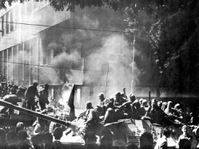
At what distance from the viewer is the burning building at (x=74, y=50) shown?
884 inches

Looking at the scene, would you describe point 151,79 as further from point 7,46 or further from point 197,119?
point 7,46

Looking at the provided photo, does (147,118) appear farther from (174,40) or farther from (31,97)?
(174,40)

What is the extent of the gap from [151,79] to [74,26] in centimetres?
528

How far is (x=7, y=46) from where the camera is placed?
22906 millimetres

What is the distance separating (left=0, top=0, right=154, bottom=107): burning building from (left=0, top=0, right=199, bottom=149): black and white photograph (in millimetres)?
60

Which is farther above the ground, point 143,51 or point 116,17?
point 116,17

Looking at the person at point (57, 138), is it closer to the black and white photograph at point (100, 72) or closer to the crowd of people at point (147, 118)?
the black and white photograph at point (100, 72)

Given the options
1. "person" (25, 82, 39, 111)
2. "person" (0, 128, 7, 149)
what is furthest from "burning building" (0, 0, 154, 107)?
"person" (0, 128, 7, 149)

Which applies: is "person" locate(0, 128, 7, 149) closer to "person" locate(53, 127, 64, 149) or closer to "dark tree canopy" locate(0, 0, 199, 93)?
"person" locate(53, 127, 64, 149)

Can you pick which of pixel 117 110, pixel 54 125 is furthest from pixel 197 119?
pixel 54 125

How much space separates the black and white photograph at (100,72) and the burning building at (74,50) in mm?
60

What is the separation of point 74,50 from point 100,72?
2.14 meters

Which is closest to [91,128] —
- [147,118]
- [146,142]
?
[146,142]

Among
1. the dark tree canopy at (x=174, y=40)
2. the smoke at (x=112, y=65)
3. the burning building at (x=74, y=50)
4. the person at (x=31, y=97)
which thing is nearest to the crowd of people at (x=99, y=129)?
the person at (x=31, y=97)
